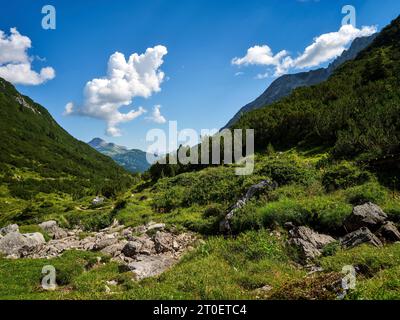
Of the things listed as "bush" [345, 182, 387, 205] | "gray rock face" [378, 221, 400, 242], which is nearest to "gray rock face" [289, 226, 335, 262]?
"gray rock face" [378, 221, 400, 242]

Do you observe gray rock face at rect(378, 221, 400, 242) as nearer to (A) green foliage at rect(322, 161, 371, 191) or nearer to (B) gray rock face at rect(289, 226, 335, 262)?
(B) gray rock face at rect(289, 226, 335, 262)

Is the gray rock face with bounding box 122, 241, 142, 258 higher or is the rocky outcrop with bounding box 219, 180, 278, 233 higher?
the rocky outcrop with bounding box 219, 180, 278, 233

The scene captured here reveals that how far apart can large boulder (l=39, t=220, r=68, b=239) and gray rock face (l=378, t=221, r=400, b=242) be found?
24.1m

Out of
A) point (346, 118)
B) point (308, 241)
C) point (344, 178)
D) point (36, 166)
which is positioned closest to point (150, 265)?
point (308, 241)

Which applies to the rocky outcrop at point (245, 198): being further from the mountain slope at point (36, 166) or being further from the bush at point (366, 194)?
the mountain slope at point (36, 166)

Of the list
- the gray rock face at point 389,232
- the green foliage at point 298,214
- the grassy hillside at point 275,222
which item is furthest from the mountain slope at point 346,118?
the gray rock face at point 389,232

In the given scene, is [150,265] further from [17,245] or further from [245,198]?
[17,245]

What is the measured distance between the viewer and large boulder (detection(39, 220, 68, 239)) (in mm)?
28067

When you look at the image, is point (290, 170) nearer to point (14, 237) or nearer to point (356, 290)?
point (356, 290)

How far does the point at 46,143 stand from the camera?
186 meters

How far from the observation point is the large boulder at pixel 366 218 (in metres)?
13.8

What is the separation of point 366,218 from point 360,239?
1.69 meters
